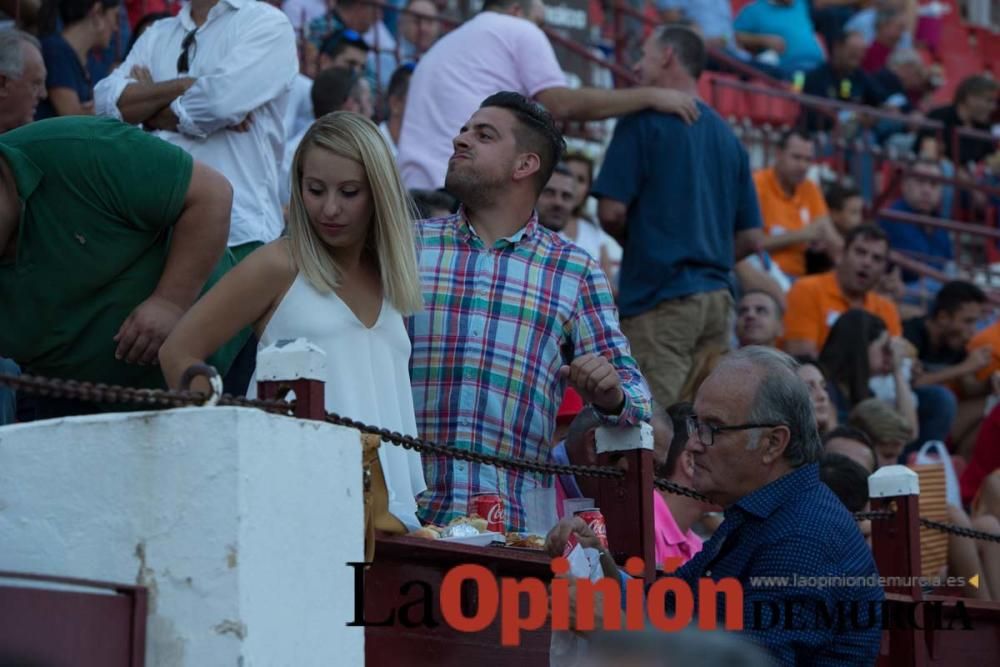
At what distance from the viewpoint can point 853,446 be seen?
876 cm

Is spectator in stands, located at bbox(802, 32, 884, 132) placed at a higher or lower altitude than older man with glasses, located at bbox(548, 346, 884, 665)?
higher

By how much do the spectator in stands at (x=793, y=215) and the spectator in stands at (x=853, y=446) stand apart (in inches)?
163

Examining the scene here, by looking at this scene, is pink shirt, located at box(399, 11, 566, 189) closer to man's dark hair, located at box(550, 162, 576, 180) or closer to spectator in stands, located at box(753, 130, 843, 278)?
man's dark hair, located at box(550, 162, 576, 180)

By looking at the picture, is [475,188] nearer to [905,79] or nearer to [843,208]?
[843,208]

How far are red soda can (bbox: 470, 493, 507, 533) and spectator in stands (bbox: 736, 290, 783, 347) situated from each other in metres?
5.10

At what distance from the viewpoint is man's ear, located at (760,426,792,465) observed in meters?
4.95

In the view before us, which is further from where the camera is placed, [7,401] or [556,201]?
[556,201]

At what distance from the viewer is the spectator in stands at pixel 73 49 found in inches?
347

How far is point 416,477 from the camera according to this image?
18.0 ft

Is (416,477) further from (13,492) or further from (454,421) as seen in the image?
(13,492)

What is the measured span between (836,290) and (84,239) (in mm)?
7498

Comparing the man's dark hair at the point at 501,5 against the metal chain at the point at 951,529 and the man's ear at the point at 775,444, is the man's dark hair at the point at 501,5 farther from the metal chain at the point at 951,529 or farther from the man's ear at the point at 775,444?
the man's ear at the point at 775,444

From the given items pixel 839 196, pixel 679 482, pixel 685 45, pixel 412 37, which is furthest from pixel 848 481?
pixel 839 196

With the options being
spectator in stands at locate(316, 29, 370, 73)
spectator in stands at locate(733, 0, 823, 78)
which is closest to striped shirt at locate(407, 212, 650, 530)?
spectator in stands at locate(316, 29, 370, 73)
